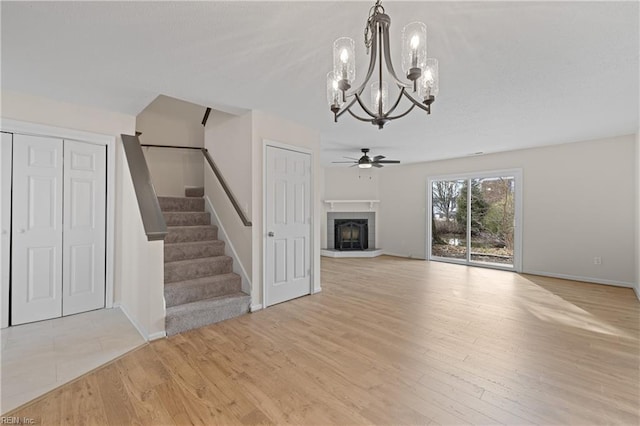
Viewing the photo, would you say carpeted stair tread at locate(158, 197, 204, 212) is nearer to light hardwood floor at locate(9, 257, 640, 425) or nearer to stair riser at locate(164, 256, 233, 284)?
stair riser at locate(164, 256, 233, 284)

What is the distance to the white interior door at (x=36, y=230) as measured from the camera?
2.90 metres

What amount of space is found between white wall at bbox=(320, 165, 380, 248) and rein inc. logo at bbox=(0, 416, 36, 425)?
21.7 ft

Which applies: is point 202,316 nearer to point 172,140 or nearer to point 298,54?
point 298,54

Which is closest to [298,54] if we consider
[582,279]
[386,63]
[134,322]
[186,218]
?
[386,63]

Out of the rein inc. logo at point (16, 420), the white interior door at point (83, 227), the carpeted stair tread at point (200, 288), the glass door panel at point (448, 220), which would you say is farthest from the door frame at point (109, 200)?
the glass door panel at point (448, 220)

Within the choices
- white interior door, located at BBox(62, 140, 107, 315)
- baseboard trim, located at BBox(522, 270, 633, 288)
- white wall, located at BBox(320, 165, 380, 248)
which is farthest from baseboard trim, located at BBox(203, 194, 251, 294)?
baseboard trim, located at BBox(522, 270, 633, 288)

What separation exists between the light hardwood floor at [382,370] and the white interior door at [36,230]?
1562 mm

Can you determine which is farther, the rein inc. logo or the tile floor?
the tile floor

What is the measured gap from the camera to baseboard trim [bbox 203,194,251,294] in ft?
11.6

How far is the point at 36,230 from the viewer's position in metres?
3.01

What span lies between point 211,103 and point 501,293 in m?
4.73

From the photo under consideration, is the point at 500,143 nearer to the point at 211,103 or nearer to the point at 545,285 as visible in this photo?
the point at 545,285

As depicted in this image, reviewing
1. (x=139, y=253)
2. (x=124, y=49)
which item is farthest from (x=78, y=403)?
(x=124, y=49)

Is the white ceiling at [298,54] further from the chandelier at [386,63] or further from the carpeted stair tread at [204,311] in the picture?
the carpeted stair tread at [204,311]
